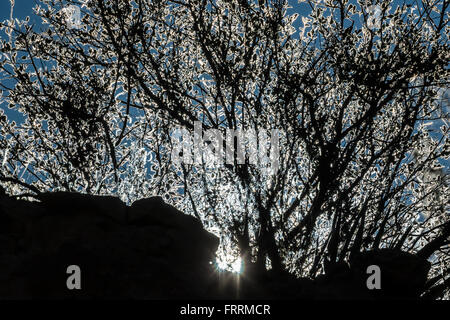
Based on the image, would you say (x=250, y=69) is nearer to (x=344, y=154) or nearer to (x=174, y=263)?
(x=344, y=154)

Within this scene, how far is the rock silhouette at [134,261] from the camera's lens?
676 cm

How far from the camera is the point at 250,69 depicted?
12.6 meters

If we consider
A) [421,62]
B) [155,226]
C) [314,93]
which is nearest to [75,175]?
[155,226]

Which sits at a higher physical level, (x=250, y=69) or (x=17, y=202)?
(x=250, y=69)

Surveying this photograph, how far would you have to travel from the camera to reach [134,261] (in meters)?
7.24

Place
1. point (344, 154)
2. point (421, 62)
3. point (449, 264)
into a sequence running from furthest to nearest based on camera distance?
point (449, 264) → point (344, 154) → point (421, 62)

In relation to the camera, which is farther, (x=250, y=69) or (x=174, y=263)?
(x=250, y=69)

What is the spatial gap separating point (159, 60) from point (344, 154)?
696cm

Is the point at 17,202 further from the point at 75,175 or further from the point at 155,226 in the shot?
the point at 75,175

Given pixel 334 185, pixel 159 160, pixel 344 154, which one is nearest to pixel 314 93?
pixel 344 154

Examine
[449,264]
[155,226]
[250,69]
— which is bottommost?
[449,264]

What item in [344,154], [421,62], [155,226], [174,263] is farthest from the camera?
[344,154]

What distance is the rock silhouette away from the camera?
22.2 ft

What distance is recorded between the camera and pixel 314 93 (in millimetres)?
12312
